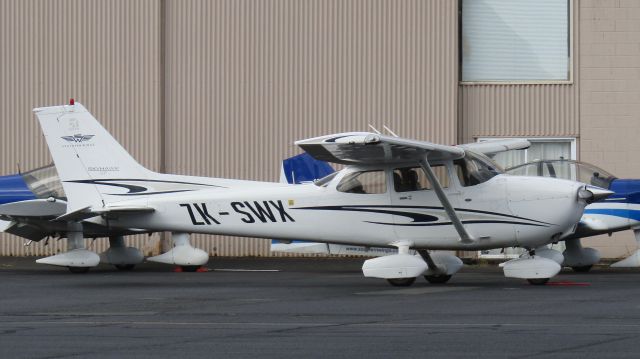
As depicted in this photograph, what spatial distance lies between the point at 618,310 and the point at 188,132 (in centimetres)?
1510

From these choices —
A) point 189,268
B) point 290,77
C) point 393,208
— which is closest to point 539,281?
point 393,208

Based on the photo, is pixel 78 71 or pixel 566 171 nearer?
pixel 566 171

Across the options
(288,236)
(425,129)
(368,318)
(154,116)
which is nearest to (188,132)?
(154,116)

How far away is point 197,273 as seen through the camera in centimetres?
1978

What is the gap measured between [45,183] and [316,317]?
33.5ft

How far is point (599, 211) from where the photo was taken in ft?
62.2

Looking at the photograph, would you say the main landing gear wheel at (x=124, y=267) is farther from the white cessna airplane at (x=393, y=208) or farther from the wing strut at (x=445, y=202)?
the wing strut at (x=445, y=202)

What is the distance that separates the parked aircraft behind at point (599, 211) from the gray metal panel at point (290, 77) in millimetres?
5281

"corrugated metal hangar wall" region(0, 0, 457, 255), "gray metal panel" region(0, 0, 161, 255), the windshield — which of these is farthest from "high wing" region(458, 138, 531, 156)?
"gray metal panel" region(0, 0, 161, 255)

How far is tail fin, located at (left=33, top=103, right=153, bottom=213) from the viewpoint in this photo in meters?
17.7

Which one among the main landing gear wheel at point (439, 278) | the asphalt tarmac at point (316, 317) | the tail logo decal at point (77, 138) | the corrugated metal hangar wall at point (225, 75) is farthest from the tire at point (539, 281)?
the corrugated metal hangar wall at point (225, 75)

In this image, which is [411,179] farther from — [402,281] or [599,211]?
[599,211]

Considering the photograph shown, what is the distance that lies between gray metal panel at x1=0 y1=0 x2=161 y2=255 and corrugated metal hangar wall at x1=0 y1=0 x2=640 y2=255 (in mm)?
22

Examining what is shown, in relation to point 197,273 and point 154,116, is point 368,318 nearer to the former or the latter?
point 197,273
